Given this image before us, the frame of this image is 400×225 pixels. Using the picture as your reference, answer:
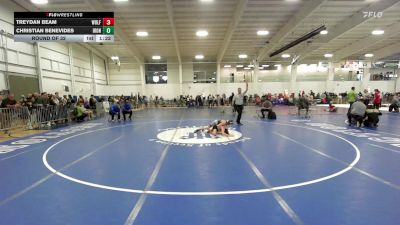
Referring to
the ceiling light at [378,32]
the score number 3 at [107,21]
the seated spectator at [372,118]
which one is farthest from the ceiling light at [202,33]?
the ceiling light at [378,32]

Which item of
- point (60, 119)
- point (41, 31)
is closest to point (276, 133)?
point (41, 31)

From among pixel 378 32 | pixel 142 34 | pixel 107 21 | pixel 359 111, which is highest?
pixel 378 32

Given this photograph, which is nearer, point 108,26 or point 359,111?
point 108,26

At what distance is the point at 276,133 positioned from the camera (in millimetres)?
8484

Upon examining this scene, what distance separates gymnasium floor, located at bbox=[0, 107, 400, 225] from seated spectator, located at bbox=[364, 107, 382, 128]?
3046 mm

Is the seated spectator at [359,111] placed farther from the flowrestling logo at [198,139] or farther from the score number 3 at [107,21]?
the score number 3 at [107,21]

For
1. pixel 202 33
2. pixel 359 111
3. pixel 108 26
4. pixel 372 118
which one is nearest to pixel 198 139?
pixel 108 26

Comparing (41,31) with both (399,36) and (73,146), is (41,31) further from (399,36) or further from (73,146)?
(399,36)

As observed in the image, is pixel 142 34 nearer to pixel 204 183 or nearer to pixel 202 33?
pixel 202 33

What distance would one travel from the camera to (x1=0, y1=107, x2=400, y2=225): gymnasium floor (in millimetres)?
2850

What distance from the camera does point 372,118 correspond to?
9.48 metres
